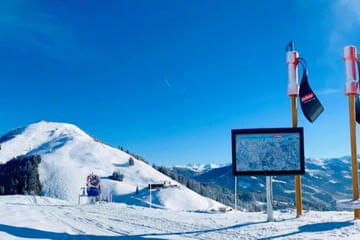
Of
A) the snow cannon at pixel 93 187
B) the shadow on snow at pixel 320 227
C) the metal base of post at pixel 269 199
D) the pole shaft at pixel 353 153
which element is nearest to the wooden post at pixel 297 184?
the metal base of post at pixel 269 199

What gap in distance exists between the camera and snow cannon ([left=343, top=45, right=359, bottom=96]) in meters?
13.8

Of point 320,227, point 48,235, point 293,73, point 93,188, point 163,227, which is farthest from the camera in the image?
point 93,188

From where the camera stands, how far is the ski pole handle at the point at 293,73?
15.5 metres

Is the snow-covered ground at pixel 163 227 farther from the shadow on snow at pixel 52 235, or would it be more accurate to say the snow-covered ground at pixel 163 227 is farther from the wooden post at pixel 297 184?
the wooden post at pixel 297 184

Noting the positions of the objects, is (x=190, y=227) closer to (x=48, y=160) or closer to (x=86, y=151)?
(x=48, y=160)

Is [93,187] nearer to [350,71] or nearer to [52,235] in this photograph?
[52,235]

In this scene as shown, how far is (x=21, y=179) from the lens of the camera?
63.6 meters

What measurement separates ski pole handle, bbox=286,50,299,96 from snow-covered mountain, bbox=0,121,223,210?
128ft

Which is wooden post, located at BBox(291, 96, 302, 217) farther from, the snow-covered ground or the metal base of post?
the metal base of post

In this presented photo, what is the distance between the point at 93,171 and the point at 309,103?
68934 millimetres

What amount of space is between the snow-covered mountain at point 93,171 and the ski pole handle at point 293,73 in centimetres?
3910

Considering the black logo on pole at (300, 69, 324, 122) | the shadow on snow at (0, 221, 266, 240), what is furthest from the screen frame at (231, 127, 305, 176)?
the shadow on snow at (0, 221, 266, 240)

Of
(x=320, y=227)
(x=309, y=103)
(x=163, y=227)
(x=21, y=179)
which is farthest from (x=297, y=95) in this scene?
(x=21, y=179)

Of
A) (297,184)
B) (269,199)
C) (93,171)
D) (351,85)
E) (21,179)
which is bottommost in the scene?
(21,179)
